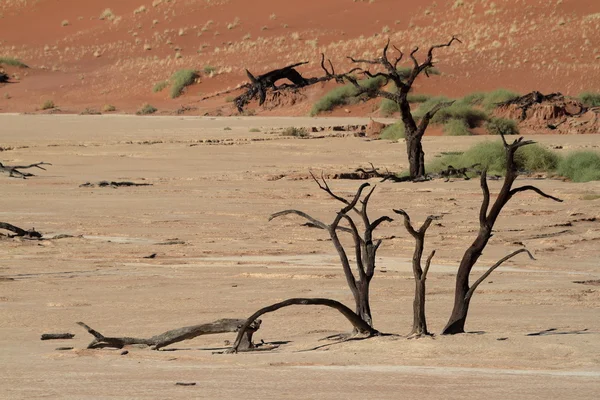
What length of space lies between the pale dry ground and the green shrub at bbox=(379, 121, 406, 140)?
6.40 metres

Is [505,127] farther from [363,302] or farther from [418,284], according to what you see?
[418,284]

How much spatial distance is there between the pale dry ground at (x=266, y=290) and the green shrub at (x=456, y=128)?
843 centimetres

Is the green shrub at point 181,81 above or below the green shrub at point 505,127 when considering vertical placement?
above

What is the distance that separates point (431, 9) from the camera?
75.9 m

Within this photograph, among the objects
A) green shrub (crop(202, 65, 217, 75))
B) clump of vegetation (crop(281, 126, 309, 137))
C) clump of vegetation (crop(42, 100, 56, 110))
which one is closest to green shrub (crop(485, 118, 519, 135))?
clump of vegetation (crop(281, 126, 309, 137))

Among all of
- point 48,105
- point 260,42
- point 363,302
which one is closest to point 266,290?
point 363,302

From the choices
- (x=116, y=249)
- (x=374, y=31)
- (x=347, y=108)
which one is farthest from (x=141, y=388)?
(x=374, y=31)

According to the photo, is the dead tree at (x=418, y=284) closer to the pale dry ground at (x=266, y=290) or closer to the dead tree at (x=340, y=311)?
the pale dry ground at (x=266, y=290)

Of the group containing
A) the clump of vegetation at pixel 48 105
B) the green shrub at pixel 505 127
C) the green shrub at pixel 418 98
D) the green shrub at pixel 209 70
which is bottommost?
the green shrub at pixel 505 127

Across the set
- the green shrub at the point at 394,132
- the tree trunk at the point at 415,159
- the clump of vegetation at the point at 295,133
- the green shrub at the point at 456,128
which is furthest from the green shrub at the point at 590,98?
the tree trunk at the point at 415,159

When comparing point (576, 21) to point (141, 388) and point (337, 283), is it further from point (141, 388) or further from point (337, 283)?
point (141, 388)

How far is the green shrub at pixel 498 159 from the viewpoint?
2295 cm

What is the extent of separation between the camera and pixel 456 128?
32.8 m

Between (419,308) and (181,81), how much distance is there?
51.8 metres
